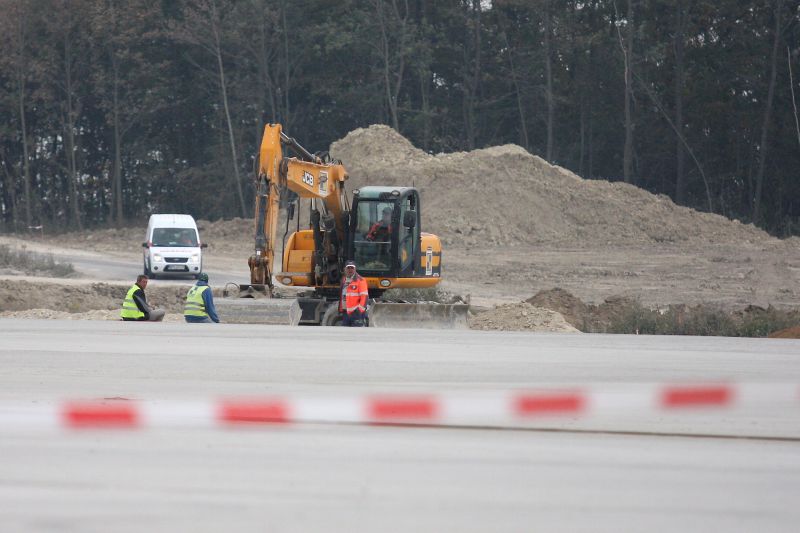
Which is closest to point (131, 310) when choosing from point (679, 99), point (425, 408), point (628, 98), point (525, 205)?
point (425, 408)

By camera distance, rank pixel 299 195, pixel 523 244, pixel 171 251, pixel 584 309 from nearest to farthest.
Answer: pixel 299 195
pixel 584 309
pixel 171 251
pixel 523 244

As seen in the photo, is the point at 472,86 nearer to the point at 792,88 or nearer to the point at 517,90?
the point at 517,90

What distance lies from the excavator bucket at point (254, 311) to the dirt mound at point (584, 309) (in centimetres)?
652

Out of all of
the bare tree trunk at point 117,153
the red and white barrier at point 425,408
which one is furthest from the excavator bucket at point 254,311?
the bare tree trunk at point 117,153

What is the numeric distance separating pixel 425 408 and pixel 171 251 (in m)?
27.5

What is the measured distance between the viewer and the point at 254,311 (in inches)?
715

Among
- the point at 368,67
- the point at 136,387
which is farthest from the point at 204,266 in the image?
the point at 136,387

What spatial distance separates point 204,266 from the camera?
3916 centimetres

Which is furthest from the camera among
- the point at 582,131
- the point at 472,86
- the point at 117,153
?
the point at 472,86

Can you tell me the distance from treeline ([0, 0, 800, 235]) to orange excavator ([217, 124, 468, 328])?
35.3 meters

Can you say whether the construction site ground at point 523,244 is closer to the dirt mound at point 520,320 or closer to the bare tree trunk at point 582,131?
the dirt mound at point 520,320

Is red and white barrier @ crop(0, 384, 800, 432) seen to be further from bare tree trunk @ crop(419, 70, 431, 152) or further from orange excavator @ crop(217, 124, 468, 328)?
bare tree trunk @ crop(419, 70, 431, 152)

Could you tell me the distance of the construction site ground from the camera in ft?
98.8

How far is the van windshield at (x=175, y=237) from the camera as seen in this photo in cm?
3466
